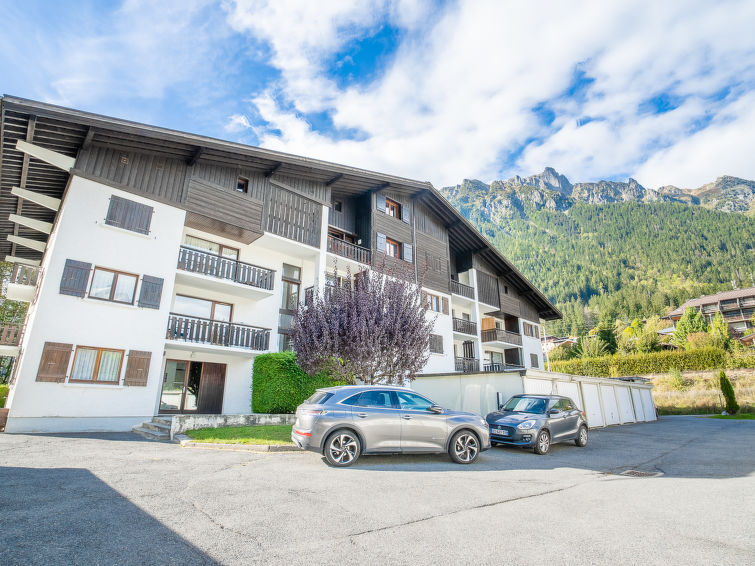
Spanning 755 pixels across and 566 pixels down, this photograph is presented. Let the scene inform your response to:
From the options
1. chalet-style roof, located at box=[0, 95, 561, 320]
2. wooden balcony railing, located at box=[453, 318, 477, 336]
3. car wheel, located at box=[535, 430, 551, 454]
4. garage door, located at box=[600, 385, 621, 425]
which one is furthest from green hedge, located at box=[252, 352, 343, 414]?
garage door, located at box=[600, 385, 621, 425]

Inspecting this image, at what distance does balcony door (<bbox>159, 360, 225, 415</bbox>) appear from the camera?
16.7 meters

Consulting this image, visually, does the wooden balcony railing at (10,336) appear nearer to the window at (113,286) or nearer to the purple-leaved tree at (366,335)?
the window at (113,286)

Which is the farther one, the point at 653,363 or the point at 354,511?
the point at 653,363

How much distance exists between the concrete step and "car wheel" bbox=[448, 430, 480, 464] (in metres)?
8.22

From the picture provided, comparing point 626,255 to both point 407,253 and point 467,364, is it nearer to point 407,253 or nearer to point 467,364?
point 467,364

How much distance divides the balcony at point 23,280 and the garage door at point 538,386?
20312 mm

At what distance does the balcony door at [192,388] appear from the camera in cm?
1670

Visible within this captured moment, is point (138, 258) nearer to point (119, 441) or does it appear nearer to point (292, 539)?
point (119, 441)

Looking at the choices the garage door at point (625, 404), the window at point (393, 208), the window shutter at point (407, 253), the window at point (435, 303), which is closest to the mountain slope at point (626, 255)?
the garage door at point (625, 404)

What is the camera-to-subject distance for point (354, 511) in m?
5.12

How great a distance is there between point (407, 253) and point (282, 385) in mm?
12240

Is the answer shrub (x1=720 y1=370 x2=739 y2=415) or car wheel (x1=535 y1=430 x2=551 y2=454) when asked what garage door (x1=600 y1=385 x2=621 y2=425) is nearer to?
car wheel (x1=535 y1=430 x2=551 y2=454)

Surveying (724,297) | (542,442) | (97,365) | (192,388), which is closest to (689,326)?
(724,297)

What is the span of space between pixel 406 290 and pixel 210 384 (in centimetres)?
999
